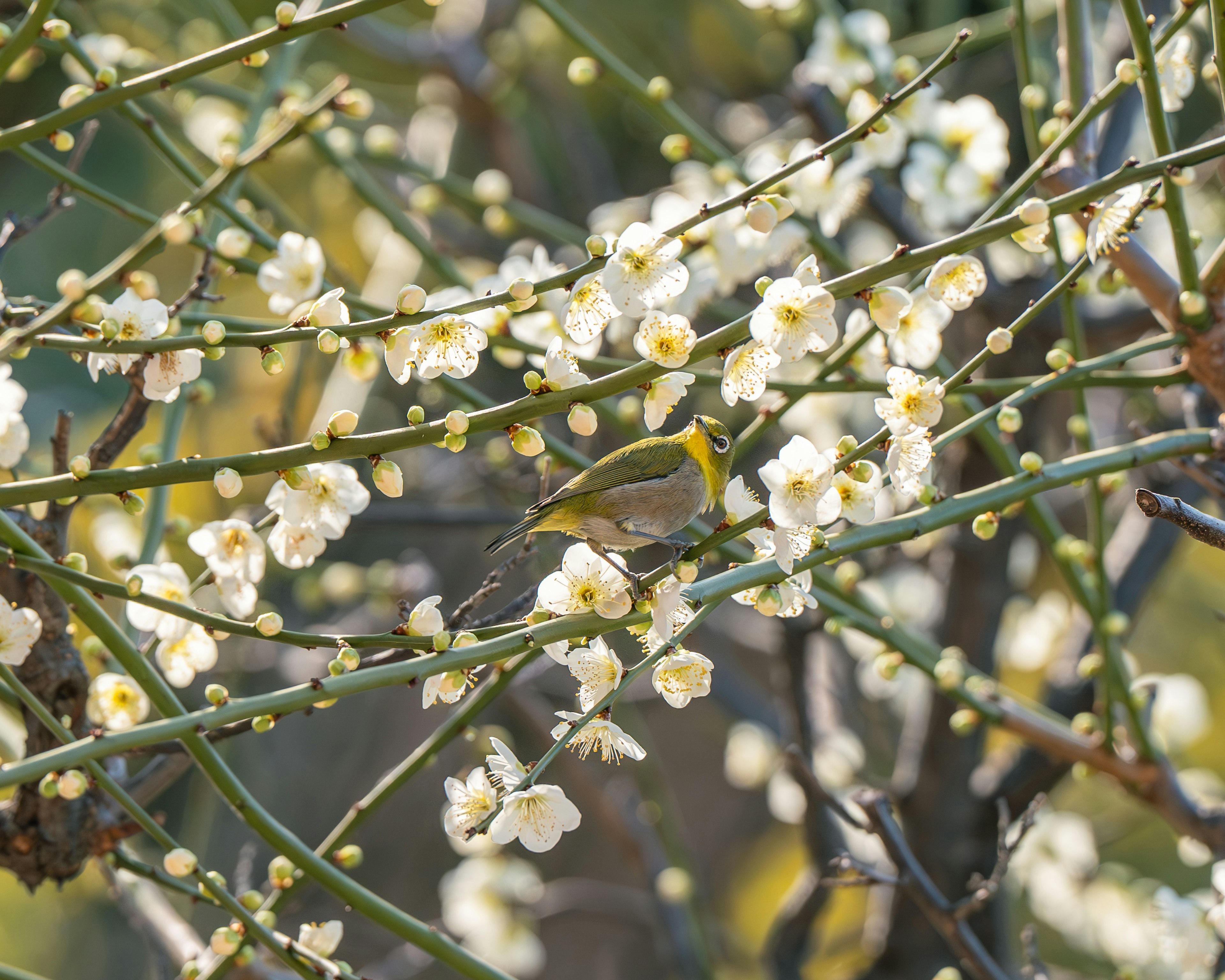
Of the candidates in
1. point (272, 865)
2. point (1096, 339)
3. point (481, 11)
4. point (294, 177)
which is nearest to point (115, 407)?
point (294, 177)

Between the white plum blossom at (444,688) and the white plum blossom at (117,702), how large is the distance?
1.56 feet

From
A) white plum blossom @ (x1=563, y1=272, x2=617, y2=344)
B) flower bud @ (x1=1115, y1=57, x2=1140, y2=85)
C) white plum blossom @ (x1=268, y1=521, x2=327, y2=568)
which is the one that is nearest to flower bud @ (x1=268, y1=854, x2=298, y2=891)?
white plum blossom @ (x1=268, y1=521, x2=327, y2=568)

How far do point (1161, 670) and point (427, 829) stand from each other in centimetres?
353

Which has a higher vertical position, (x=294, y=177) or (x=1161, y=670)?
(x=294, y=177)

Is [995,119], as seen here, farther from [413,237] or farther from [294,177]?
[294,177]

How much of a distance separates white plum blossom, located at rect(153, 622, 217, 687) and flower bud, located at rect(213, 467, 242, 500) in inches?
13.7

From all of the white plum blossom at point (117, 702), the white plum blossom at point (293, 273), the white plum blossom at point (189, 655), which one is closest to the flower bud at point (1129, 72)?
the white plum blossom at point (293, 273)

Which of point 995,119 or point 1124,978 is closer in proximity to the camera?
point 1124,978

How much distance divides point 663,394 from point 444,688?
0.33 m

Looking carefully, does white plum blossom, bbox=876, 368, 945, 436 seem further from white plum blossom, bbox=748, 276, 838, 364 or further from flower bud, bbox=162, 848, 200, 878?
flower bud, bbox=162, 848, 200, 878

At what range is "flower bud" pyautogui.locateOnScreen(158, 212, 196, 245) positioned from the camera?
1.16 metres

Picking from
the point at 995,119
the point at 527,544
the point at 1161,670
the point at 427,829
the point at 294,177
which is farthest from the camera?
the point at 427,829

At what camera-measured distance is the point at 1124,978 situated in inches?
59.5

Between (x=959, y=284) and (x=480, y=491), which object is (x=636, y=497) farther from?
(x=480, y=491)
